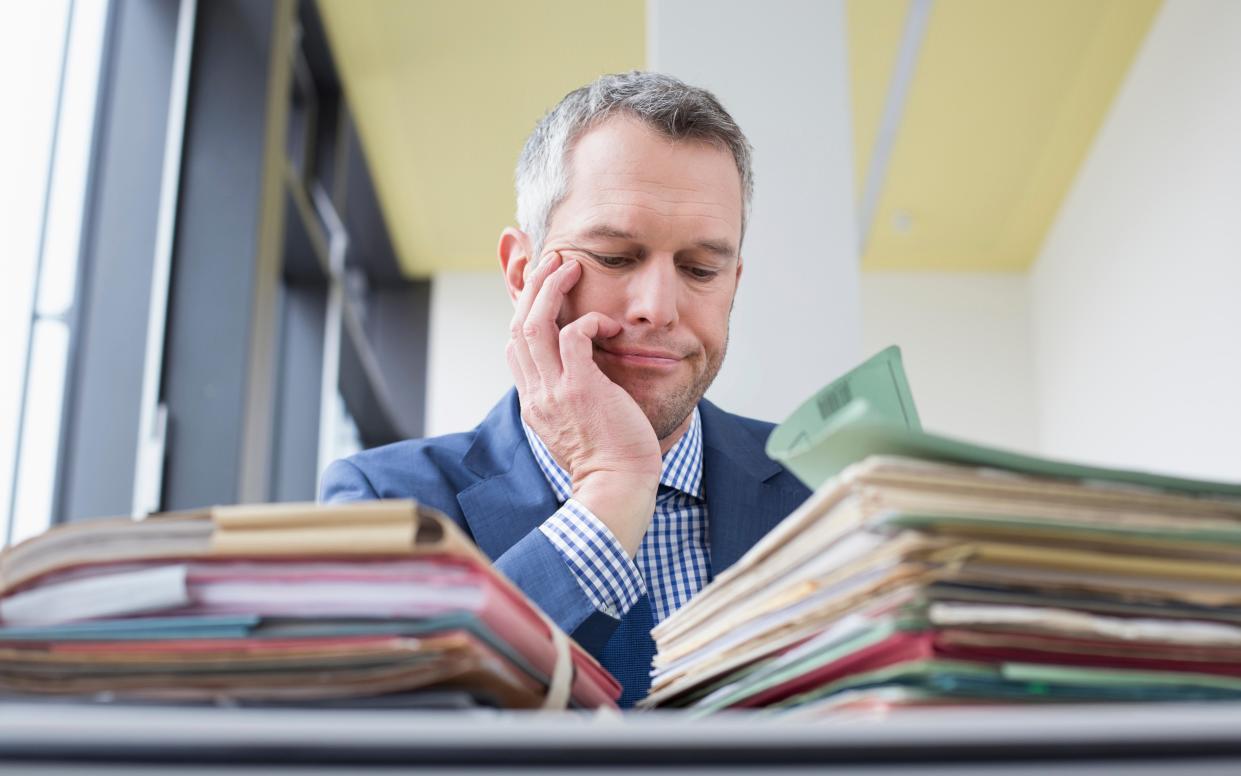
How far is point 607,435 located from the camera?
1.12 metres

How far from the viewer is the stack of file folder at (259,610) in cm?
45

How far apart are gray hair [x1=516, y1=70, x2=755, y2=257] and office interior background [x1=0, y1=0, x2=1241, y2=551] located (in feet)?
1.70

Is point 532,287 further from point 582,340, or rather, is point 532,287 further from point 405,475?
point 405,475

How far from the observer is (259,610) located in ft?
1.54

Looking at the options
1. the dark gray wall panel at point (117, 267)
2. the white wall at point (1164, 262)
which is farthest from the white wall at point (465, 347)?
the dark gray wall panel at point (117, 267)

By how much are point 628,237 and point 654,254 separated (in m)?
0.04

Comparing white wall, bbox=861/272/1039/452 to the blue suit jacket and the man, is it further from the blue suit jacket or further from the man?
the blue suit jacket

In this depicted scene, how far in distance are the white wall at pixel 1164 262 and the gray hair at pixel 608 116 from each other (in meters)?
3.30

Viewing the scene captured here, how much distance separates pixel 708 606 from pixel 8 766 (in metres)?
0.33

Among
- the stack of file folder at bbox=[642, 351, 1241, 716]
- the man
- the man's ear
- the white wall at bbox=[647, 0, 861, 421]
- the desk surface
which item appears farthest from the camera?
the white wall at bbox=[647, 0, 861, 421]

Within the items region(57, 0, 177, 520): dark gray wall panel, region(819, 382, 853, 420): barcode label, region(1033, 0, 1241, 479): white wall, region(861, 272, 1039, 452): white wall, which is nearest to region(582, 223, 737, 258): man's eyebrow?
region(819, 382, 853, 420): barcode label

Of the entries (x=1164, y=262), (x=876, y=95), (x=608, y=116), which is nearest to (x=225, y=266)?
(x=608, y=116)

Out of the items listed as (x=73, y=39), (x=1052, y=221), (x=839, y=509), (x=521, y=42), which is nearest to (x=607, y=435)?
(x=839, y=509)

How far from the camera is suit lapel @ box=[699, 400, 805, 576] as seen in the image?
1.31 metres
